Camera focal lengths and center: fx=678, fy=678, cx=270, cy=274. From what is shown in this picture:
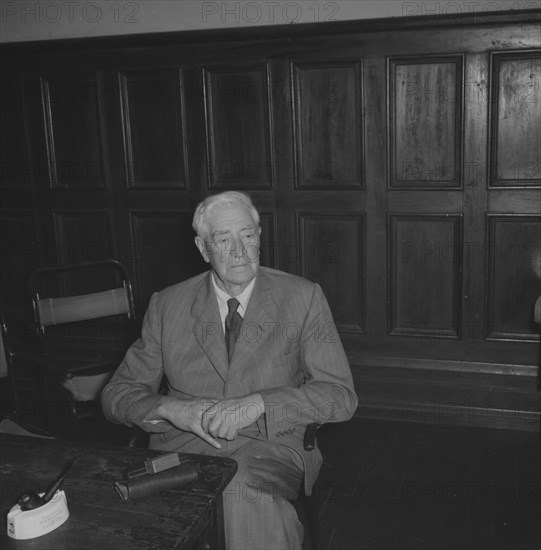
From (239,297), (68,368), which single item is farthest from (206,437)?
(68,368)

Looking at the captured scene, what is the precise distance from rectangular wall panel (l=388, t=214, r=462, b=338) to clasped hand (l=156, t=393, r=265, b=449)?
192 cm

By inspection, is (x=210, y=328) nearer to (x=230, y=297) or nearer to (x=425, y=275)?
(x=230, y=297)

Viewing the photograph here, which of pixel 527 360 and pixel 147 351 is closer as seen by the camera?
pixel 147 351

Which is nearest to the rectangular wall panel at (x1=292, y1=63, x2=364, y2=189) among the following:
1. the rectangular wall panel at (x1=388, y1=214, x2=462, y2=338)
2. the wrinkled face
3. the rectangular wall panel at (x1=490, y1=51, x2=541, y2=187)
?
the rectangular wall panel at (x1=388, y1=214, x2=462, y2=338)

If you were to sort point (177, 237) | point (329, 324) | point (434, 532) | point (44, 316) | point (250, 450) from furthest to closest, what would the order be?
point (177, 237) → point (44, 316) → point (434, 532) → point (329, 324) → point (250, 450)

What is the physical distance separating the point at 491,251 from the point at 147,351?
6.78 feet

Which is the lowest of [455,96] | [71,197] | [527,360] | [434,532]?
[434,532]

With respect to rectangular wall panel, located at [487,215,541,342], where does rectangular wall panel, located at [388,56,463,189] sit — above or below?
above

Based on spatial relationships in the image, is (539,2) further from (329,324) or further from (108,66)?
(108,66)

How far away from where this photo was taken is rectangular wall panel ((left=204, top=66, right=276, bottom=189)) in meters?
3.71

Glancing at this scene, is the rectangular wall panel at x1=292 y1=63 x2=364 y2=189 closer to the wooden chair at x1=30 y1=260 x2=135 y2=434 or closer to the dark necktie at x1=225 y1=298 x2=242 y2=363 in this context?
the wooden chair at x1=30 y1=260 x2=135 y2=434

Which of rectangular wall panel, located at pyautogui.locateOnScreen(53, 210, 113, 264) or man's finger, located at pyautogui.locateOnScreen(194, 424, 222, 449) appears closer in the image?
man's finger, located at pyautogui.locateOnScreen(194, 424, 222, 449)

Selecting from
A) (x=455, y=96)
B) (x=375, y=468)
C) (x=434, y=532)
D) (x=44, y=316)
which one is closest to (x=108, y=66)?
(x=44, y=316)

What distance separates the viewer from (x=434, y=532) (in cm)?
258
